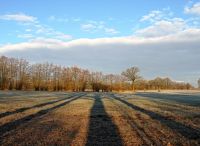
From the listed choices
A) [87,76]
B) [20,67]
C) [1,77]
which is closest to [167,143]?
[1,77]

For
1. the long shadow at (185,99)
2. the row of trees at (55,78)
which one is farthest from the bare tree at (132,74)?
the long shadow at (185,99)

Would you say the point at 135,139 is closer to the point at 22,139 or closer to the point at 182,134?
the point at 182,134

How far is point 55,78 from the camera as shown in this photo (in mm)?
131000

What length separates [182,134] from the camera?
37.9 feet

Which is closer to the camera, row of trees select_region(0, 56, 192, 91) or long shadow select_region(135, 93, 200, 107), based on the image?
long shadow select_region(135, 93, 200, 107)

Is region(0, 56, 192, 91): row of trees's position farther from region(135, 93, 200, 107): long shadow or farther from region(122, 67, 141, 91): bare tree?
region(135, 93, 200, 107): long shadow

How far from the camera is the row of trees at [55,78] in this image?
111944mm

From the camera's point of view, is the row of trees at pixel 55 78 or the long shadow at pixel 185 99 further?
the row of trees at pixel 55 78

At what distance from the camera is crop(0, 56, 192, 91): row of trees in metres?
112

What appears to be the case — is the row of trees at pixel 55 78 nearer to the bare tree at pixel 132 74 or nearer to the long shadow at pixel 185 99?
the bare tree at pixel 132 74

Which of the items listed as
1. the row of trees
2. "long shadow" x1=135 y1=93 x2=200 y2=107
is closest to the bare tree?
the row of trees

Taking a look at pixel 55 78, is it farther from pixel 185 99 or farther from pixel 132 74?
pixel 185 99

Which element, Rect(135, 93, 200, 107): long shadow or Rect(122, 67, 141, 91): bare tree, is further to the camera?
Rect(122, 67, 141, 91): bare tree

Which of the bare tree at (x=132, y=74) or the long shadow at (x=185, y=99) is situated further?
the bare tree at (x=132, y=74)
